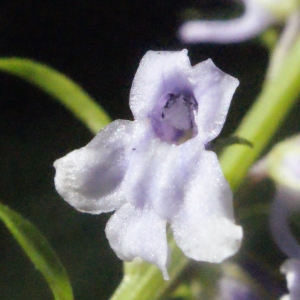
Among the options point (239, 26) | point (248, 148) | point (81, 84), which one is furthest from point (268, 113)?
point (81, 84)

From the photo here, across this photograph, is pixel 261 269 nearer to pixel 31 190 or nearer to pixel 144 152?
pixel 144 152

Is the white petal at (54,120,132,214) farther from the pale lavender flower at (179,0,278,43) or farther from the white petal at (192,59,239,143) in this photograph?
the pale lavender flower at (179,0,278,43)

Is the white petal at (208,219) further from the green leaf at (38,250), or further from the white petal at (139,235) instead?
the green leaf at (38,250)

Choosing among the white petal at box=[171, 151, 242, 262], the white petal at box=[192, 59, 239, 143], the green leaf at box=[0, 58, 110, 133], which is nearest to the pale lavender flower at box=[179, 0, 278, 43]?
the green leaf at box=[0, 58, 110, 133]

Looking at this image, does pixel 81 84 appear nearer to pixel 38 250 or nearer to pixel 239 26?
pixel 239 26

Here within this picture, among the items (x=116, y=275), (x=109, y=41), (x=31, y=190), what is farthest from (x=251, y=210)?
(x=109, y=41)

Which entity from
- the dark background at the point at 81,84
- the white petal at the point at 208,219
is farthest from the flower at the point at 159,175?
the dark background at the point at 81,84
